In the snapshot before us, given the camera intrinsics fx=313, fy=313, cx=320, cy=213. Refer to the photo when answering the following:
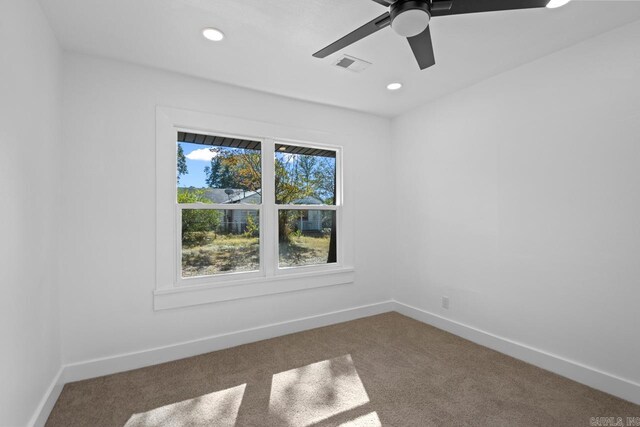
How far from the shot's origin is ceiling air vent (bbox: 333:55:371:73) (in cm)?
258

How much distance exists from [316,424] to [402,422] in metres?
0.54

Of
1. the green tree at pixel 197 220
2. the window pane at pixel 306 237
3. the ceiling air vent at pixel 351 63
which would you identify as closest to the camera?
the ceiling air vent at pixel 351 63

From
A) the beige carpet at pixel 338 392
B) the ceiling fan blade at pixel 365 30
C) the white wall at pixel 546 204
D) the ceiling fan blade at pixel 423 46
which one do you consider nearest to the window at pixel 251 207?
the beige carpet at pixel 338 392

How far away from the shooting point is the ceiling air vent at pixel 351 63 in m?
2.58

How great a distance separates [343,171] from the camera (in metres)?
3.84

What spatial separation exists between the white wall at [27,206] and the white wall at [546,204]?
348 cm

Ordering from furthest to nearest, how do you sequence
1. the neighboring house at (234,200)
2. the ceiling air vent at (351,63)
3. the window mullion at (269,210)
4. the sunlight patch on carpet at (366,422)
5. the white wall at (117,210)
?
the window mullion at (269,210) → the neighboring house at (234,200) → the ceiling air vent at (351,63) → the white wall at (117,210) → the sunlight patch on carpet at (366,422)

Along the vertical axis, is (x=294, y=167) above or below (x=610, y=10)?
below

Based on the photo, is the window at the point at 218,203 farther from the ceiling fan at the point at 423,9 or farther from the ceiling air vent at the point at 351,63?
the ceiling fan at the point at 423,9

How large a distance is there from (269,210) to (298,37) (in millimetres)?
1678

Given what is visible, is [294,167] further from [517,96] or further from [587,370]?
[587,370]

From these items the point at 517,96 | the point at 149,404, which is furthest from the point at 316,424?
the point at 517,96

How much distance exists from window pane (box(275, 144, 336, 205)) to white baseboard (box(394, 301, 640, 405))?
190 centimetres

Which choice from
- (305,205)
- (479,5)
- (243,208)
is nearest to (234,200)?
(243,208)
